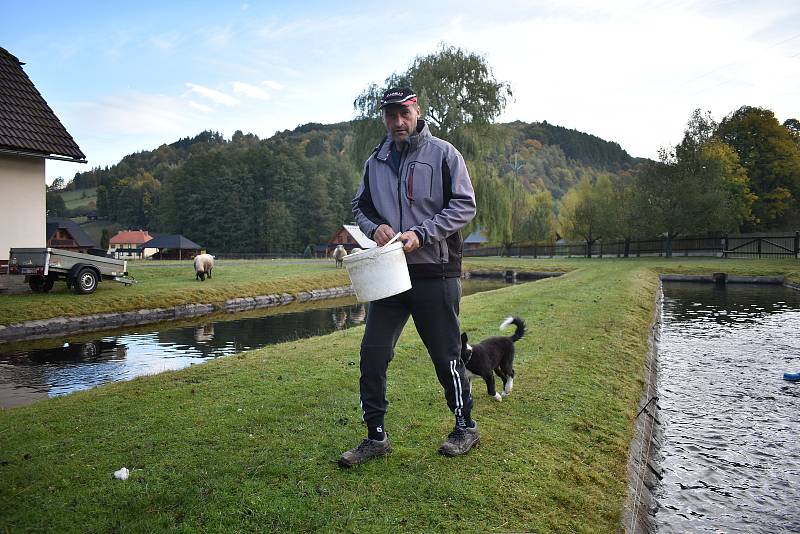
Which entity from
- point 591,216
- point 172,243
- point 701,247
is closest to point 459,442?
point 701,247

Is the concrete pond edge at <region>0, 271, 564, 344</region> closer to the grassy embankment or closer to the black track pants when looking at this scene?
the grassy embankment

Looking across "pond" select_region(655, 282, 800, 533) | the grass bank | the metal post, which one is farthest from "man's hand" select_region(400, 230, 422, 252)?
the metal post

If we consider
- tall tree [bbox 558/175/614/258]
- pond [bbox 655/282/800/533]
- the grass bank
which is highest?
tall tree [bbox 558/175/614/258]

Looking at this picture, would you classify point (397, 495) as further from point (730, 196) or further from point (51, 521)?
point (730, 196)

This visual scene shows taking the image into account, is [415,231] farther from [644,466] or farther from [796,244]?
[796,244]

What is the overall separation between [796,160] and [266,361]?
59020 mm

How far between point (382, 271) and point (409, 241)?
288mm

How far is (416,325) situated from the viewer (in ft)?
14.1

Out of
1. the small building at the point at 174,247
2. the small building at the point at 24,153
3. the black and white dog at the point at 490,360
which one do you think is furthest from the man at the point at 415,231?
the small building at the point at 174,247

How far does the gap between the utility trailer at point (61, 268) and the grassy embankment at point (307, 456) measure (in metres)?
12.8

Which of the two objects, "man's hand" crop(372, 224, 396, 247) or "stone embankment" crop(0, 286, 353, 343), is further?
"stone embankment" crop(0, 286, 353, 343)

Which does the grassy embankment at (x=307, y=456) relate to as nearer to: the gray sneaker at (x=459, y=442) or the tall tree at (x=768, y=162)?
the gray sneaker at (x=459, y=442)

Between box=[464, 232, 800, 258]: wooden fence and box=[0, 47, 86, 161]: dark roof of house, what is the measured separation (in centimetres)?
4565

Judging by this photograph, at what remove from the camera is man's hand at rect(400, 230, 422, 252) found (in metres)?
3.90
